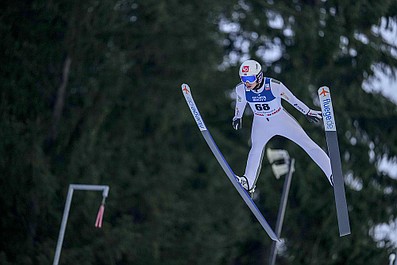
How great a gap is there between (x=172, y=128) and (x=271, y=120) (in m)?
10.8

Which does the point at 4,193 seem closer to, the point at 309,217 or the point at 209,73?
the point at 209,73

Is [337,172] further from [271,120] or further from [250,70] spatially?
[250,70]

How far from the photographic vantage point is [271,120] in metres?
8.92

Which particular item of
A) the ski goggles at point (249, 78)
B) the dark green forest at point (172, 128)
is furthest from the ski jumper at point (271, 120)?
→ the dark green forest at point (172, 128)

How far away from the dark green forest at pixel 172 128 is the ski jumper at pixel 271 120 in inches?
313

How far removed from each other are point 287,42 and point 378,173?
3.08 m

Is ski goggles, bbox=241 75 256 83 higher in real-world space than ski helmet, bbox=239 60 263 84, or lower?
lower

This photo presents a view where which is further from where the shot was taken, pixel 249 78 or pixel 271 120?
pixel 271 120

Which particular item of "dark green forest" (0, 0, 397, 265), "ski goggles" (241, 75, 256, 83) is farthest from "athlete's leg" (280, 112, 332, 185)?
"dark green forest" (0, 0, 397, 265)

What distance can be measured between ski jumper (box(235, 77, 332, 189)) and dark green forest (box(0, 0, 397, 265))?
26.1 feet

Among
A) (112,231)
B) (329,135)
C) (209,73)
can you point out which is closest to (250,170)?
(329,135)

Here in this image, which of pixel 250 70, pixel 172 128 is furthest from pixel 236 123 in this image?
pixel 172 128

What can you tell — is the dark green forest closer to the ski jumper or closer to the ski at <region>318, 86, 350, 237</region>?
the ski jumper

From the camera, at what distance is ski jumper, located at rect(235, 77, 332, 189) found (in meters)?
8.70
